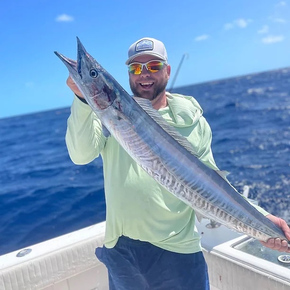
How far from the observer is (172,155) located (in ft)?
6.40

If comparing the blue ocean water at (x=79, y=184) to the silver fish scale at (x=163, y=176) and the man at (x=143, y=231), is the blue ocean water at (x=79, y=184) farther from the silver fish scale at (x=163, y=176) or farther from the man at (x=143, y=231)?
the silver fish scale at (x=163, y=176)

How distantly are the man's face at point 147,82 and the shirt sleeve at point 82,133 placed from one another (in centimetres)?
45

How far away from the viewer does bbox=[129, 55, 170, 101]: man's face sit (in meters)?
2.41

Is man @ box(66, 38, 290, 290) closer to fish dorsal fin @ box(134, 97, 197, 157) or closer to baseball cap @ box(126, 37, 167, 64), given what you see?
fish dorsal fin @ box(134, 97, 197, 157)

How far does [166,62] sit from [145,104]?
2.24 ft

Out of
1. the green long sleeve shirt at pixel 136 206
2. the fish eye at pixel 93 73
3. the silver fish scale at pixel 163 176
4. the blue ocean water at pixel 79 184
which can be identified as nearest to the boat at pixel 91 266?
the green long sleeve shirt at pixel 136 206

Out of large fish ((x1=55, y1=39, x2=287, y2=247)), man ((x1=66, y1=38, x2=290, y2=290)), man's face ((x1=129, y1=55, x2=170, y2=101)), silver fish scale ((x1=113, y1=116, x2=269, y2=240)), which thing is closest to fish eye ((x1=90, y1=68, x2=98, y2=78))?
large fish ((x1=55, y1=39, x2=287, y2=247))

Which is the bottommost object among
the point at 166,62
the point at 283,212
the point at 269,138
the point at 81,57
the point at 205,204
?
the point at 269,138

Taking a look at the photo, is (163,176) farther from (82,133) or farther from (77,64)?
(77,64)

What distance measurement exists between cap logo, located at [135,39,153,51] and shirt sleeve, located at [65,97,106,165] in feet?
2.15

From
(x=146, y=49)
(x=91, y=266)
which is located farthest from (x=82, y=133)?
(x=91, y=266)

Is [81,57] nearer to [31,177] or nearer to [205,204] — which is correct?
[205,204]

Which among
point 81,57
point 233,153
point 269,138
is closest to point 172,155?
point 81,57

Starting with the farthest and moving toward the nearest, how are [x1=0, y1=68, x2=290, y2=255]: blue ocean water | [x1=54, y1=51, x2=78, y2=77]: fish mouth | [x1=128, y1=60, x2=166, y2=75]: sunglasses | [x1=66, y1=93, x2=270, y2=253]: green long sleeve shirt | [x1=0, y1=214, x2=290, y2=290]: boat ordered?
[x1=0, y1=68, x2=290, y2=255]: blue ocean water → [x1=0, y1=214, x2=290, y2=290]: boat → [x1=128, y1=60, x2=166, y2=75]: sunglasses → [x1=66, y1=93, x2=270, y2=253]: green long sleeve shirt → [x1=54, y1=51, x2=78, y2=77]: fish mouth
